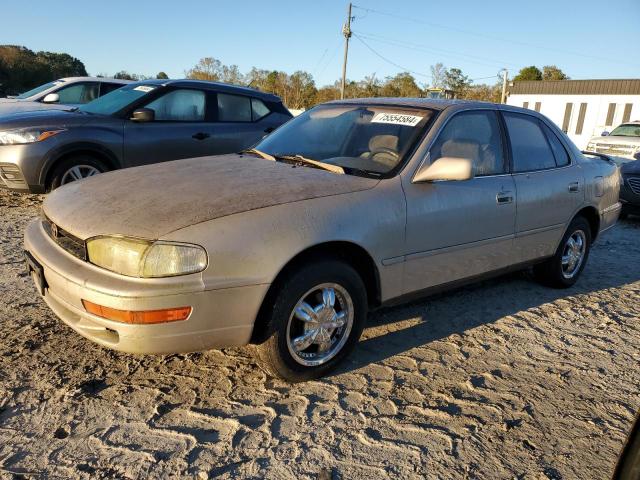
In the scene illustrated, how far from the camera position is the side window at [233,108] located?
7.11 meters

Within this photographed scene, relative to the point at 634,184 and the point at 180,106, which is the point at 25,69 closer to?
the point at 180,106

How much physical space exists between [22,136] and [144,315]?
4530mm

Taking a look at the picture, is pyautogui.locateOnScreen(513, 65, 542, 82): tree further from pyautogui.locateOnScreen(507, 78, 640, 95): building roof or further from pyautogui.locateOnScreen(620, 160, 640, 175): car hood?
pyautogui.locateOnScreen(620, 160, 640, 175): car hood

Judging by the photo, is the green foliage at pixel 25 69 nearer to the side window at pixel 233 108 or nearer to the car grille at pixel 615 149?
the side window at pixel 233 108

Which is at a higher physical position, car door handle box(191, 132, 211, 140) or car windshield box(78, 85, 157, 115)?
car windshield box(78, 85, 157, 115)

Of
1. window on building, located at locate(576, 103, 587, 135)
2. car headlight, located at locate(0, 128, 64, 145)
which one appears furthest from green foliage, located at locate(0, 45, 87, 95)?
window on building, located at locate(576, 103, 587, 135)

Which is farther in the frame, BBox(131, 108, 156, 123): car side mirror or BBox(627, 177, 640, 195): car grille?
BBox(627, 177, 640, 195): car grille

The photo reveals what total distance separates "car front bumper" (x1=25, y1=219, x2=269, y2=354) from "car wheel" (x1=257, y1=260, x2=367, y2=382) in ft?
0.51

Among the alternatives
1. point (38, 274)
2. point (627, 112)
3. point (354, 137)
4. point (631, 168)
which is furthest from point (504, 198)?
point (627, 112)

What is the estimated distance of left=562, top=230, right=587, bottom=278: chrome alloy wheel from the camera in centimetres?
479

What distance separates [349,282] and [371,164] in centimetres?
86

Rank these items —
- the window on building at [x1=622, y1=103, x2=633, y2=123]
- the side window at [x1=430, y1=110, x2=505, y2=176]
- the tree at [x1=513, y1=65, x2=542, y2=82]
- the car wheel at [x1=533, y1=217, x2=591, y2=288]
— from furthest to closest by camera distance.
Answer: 1. the tree at [x1=513, y1=65, x2=542, y2=82]
2. the window on building at [x1=622, y1=103, x2=633, y2=123]
3. the car wheel at [x1=533, y1=217, x2=591, y2=288]
4. the side window at [x1=430, y1=110, x2=505, y2=176]

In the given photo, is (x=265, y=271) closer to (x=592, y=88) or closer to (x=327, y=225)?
(x=327, y=225)

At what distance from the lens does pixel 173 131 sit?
22.0 ft
